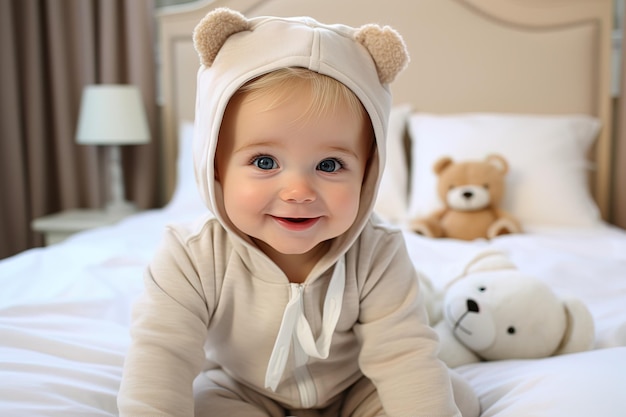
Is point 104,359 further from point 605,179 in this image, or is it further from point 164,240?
point 605,179

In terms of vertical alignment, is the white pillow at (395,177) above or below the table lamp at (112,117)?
below

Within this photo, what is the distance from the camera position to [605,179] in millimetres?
2588

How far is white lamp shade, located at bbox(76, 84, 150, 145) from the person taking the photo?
266 cm

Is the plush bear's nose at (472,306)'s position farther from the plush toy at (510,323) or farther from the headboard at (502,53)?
the headboard at (502,53)

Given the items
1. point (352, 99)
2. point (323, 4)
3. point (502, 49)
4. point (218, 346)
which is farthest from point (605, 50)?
point (218, 346)

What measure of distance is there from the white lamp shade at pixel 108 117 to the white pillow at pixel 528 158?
1.37 meters

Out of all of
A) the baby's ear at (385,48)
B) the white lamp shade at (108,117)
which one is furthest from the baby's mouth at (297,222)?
the white lamp shade at (108,117)

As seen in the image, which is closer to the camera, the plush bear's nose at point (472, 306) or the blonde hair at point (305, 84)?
Result: the blonde hair at point (305, 84)

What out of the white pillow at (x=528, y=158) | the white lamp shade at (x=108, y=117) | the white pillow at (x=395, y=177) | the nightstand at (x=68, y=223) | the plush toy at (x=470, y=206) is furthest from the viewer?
the white lamp shade at (x=108, y=117)

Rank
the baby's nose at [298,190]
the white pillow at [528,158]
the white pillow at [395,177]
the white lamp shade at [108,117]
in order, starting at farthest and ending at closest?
the white lamp shade at [108,117] < the white pillow at [395,177] < the white pillow at [528,158] < the baby's nose at [298,190]

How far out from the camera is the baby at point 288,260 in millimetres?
745

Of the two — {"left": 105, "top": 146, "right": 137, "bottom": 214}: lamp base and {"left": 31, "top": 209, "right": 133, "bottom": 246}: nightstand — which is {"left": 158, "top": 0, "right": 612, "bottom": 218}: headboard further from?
{"left": 31, "top": 209, "right": 133, "bottom": 246}: nightstand

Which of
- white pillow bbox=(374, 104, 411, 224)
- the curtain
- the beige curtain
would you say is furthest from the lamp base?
the curtain

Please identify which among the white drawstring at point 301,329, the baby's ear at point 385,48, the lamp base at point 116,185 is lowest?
the lamp base at point 116,185
